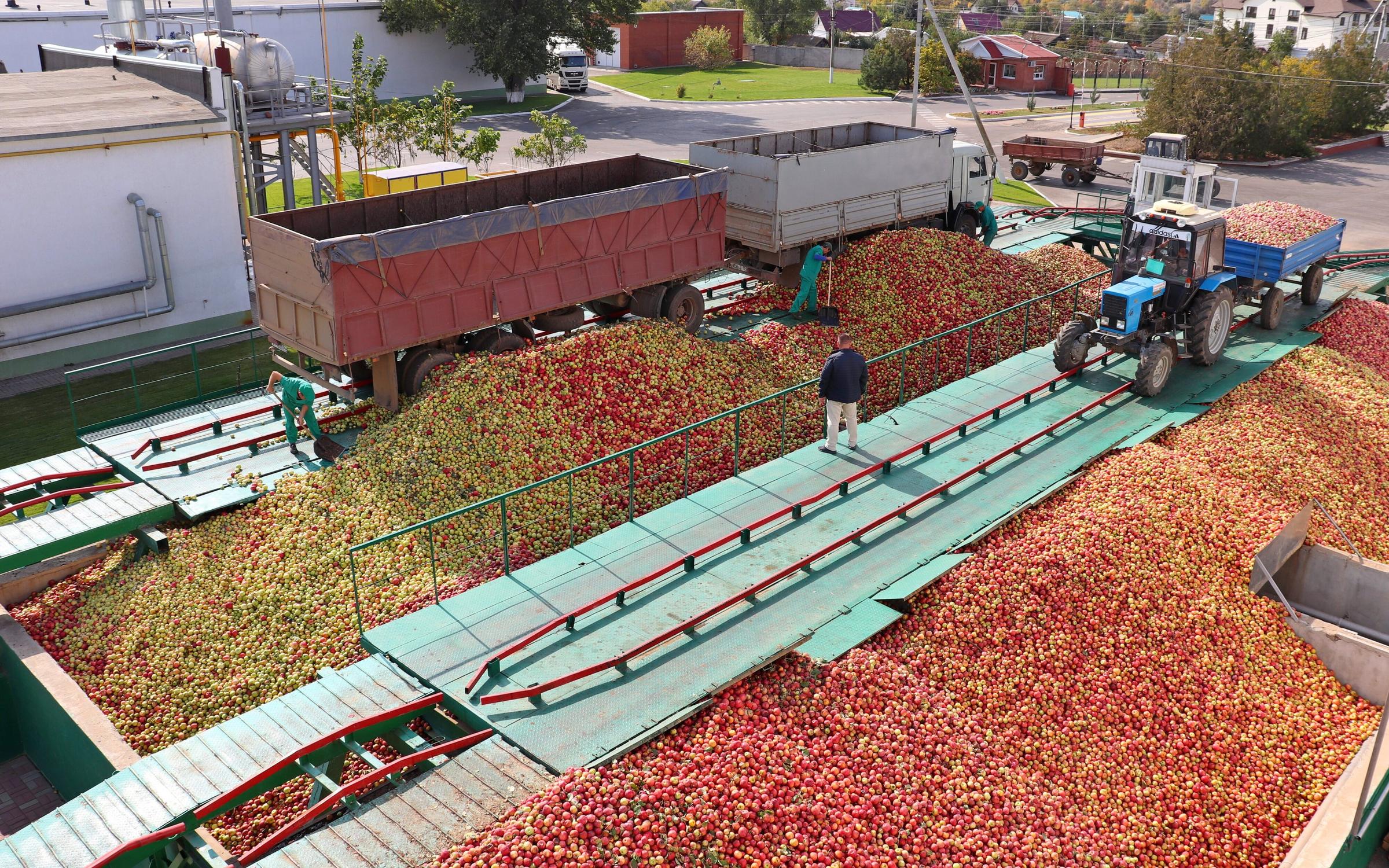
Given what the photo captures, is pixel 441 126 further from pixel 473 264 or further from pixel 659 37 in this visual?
pixel 659 37

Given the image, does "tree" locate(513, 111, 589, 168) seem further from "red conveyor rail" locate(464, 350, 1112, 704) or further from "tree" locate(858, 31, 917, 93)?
"tree" locate(858, 31, 917, 93)

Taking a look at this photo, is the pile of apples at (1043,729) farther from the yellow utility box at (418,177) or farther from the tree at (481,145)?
the tree at (481,145)

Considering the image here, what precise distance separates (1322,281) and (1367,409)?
5495mm

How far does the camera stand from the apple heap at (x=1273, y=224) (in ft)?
72.9

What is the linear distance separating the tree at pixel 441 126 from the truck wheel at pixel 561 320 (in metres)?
16.5

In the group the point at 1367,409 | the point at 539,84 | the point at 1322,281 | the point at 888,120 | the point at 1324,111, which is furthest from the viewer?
the point at 539,84

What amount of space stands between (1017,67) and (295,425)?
67.0 metres

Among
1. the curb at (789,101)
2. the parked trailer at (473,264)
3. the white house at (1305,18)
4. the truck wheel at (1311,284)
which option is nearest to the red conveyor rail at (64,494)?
the parked trailer at (473,264)

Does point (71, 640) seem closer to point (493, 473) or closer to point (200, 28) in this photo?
point (493, 473)

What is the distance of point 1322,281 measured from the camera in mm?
24172

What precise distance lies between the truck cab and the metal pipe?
20.5 m

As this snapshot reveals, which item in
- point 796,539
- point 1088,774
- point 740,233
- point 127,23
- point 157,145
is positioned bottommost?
point 1088,774

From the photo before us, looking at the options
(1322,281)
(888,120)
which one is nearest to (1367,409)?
(1322,281)

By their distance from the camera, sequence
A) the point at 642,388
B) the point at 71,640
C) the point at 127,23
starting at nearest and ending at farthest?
the point at 71,640 → the point at 642,388 → the point at 127,23
